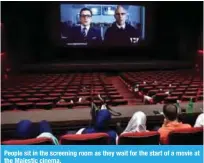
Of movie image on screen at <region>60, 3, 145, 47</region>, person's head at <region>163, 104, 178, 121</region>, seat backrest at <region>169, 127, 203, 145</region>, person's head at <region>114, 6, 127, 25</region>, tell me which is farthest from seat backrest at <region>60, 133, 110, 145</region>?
person's head at <region>114, 6, 127, 25</region>

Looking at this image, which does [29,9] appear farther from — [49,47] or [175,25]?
[175,25]

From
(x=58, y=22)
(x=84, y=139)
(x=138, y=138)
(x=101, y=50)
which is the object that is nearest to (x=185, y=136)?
(x=138, y=138)

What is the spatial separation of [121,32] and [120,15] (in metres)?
0.88

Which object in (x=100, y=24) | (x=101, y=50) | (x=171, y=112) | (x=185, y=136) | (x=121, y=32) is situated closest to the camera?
(x=185, y=136)

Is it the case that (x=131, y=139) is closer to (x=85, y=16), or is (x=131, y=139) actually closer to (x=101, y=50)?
(x=85, y=16)

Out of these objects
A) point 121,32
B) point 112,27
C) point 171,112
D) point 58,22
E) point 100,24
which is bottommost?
point 171,112

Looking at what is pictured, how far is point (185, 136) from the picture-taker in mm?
2967

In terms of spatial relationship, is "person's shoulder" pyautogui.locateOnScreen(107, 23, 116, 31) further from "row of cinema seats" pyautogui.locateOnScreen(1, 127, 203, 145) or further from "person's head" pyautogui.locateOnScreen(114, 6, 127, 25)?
"row of cinema seats" pyautogui.locateOnScreen(1, 127, 203, 145)

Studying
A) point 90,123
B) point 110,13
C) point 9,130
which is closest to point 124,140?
point 90,123

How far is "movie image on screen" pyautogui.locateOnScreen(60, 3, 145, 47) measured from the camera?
611 inches

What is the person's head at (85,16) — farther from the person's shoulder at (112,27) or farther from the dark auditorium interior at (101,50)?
the person's shoulder at (112,27)

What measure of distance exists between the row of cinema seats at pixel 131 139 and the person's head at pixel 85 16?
13097mm

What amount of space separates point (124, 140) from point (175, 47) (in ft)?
52.1

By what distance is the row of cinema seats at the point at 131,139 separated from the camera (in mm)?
2645
